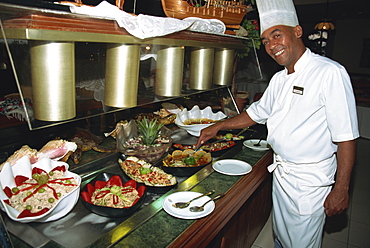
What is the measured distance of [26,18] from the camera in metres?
1.00

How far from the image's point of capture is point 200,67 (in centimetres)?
203

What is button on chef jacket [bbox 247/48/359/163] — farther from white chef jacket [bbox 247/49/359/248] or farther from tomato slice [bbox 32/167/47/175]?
tomato slice [bbox 32/167/47/175]

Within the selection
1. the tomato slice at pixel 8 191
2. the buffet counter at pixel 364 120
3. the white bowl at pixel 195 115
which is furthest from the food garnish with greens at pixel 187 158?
the buffet counter at pixel 364 120

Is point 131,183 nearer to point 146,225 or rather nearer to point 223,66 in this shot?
point 146,225

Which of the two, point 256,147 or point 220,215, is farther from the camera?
point 256,147

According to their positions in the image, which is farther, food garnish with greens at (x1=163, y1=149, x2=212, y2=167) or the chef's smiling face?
food garnish with greens at (x1=163, y1=149, x2=212, y2=167)

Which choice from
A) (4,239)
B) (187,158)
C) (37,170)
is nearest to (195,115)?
(187,158)

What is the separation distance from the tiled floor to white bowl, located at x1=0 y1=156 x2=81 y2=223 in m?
2.16

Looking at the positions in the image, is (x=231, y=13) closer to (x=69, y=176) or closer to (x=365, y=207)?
(x=69, y=176)

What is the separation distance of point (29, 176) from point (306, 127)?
1630mm

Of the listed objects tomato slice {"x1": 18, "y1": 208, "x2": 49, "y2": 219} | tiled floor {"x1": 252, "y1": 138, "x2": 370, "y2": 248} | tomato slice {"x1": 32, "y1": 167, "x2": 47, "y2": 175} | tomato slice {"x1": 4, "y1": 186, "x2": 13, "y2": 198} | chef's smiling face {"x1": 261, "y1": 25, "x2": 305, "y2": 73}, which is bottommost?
tiled floor {"x1": 252, "y1": 138, "x2": 370, "y2": 248}

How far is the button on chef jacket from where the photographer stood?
1.72 metres

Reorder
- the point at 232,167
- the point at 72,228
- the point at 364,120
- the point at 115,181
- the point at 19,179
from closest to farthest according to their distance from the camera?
1. the point at 72,228
2. the point at 19,179
3. the point at 115,181
4. the point at 232,167
5. the point at 364,120

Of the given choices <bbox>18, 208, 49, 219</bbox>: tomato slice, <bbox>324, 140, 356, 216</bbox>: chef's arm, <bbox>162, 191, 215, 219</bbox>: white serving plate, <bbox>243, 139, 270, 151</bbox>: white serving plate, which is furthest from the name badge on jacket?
<bbox>18, 208, 49, 219</bbox>: tomato slice
